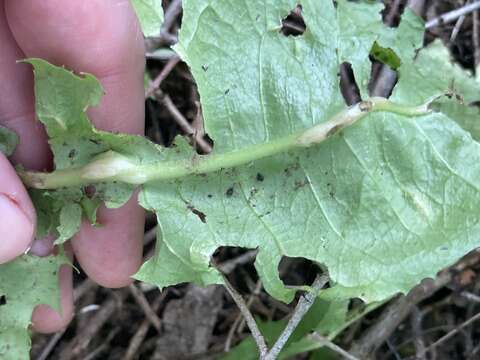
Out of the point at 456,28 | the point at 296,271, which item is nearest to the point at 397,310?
the point at 296,271

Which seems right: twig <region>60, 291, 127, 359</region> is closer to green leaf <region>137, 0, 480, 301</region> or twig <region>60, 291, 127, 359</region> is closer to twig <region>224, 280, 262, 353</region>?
twig <region>224, 280, 262, 353</region>

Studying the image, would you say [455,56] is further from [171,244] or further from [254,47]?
[171,244]

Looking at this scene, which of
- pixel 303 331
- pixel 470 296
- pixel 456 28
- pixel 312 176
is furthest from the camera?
pixel 456 28

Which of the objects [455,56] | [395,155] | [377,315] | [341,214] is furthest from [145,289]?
[455,56]

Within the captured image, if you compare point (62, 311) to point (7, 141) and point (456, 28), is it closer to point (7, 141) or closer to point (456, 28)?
A: point (7, 141)

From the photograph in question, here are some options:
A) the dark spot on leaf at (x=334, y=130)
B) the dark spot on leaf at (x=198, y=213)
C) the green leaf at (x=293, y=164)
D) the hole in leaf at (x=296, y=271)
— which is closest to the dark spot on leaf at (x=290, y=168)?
the green leaf at (x=293, y=164)

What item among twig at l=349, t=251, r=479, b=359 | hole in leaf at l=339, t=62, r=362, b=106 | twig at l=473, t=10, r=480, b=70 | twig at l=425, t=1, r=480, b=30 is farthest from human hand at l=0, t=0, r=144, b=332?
twig at l=473, t=10, r=480, b=70

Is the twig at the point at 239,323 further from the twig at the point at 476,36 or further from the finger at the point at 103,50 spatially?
the twig at the point at 476,36
